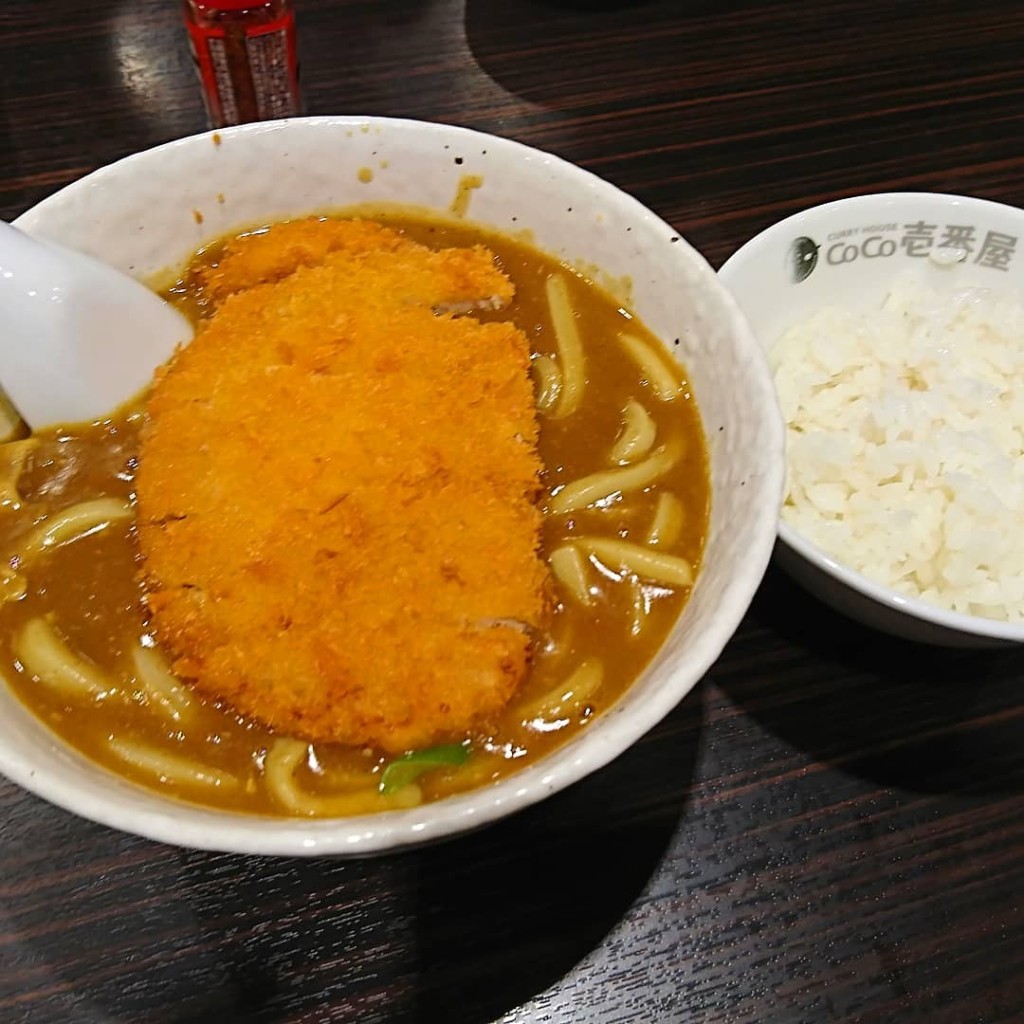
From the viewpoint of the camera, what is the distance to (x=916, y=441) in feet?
5.30

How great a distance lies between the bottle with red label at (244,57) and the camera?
6.08 ft

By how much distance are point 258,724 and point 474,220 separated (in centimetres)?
90

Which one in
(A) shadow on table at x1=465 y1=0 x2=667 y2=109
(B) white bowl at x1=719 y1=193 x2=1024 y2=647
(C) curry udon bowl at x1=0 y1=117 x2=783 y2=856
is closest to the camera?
(C) curry udon bowl at x1=0 y1=117 x2=783 y2=856

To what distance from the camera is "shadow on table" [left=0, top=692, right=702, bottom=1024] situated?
115 cm

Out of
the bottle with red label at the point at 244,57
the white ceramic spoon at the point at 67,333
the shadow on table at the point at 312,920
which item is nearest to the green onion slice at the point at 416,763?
the shadow on table at the point at 312,920

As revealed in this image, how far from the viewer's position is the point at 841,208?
5.82 ft

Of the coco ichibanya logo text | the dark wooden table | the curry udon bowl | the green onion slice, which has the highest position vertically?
the curry udon bowl

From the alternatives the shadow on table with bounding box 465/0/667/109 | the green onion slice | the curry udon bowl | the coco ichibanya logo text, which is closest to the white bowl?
the coco ichibanya logo text

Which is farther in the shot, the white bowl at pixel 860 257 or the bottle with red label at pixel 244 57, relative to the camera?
the bottle with red label at pixel 244 57

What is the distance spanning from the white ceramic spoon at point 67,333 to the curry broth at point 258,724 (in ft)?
0.16

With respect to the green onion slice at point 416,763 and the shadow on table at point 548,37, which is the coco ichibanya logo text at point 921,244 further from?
the green onion slice at point 416,763

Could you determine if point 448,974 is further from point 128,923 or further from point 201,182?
point 201,182

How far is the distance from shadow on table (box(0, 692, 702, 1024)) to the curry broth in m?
0.25

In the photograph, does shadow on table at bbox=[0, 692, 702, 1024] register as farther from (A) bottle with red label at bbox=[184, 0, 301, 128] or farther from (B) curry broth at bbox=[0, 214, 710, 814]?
(A) bottle with red label at bbox=[184, 0, 301, 128]
